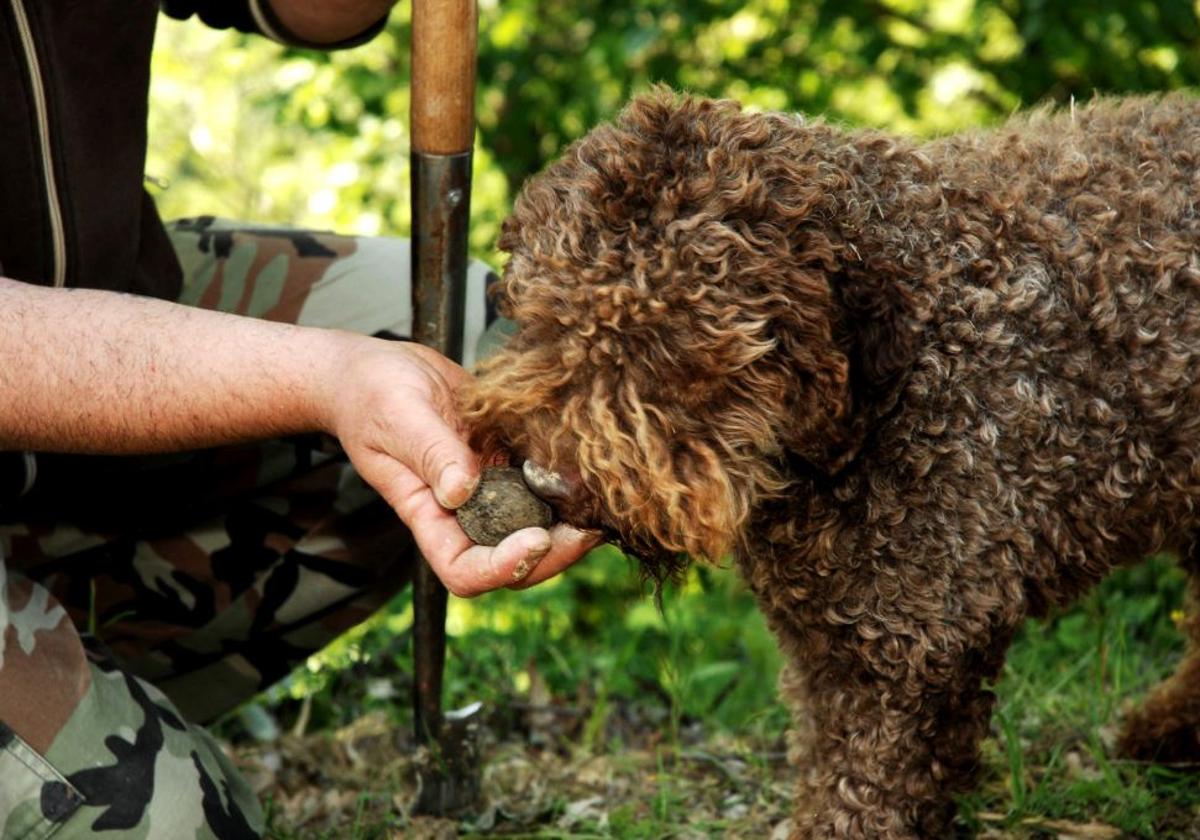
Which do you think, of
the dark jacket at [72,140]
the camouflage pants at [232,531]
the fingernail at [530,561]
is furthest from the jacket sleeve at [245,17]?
the fingernail at [530,561]

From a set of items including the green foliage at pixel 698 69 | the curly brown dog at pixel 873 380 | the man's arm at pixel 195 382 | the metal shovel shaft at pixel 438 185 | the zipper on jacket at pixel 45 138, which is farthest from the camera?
the green foliage at pixel 698 69

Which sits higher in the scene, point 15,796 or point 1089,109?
point 1089,109

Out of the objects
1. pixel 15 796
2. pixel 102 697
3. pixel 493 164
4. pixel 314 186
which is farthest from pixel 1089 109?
pixel 314 186

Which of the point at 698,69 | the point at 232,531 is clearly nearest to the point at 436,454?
the point at 232,531

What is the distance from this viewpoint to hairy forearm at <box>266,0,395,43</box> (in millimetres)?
3148

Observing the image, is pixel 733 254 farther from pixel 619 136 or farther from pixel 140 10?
pixel 140 10

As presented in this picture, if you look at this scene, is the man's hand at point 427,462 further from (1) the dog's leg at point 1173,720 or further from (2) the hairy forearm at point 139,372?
(1) the dog's leg at point 1173,720

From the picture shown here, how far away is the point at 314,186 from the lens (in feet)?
20.7

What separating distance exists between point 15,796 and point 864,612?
1.51 meters

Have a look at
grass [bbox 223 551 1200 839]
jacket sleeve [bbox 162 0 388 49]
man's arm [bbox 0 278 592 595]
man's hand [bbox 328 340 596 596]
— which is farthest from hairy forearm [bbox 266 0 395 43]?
grass [bbox 223 551 1200 839]

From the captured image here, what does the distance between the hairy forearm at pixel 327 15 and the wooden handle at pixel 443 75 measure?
0.52 metres

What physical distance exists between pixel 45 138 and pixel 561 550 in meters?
1.37

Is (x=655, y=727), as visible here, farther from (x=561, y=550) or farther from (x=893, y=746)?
(x=561, y=550)

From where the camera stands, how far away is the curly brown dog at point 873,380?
2.04 m
